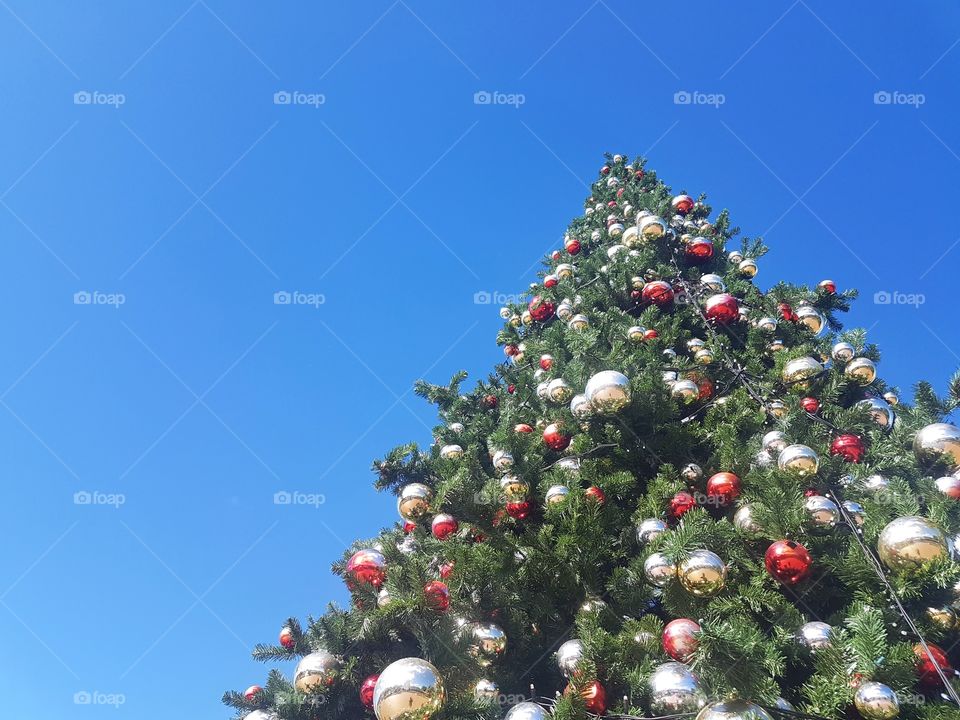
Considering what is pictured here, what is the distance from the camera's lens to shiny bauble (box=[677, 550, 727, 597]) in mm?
1769

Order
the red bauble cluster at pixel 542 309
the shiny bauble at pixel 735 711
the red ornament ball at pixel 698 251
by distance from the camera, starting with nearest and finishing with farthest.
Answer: the shiny bauble at pixel 735 711 < the red ornament ball at pixel 698 251 < the red bauble cluster at pixel 542 309

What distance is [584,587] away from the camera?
86.0 inches

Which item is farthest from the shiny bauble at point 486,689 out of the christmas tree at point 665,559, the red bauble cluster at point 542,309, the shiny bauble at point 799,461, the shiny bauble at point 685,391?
the red bauble cluster at point 542,309

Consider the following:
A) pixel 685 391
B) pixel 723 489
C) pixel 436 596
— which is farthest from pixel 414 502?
pixel 685 391

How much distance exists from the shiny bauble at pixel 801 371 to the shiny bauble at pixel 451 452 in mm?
1942

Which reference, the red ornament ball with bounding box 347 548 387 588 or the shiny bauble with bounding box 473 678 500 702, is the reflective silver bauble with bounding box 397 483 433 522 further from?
the shiny bauble with bounding box 473 678 500 702

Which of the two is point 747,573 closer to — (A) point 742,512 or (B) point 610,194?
(A) point 742,512

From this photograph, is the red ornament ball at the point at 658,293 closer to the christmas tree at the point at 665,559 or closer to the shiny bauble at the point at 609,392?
the christmas tree at the point at 665,559

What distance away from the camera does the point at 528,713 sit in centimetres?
163

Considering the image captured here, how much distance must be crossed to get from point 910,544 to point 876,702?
1.88 ft

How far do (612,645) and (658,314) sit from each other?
9.08ft

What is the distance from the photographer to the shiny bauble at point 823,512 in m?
2.08

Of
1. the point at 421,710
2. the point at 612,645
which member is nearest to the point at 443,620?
the point at 421,710

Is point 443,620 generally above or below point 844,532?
below
